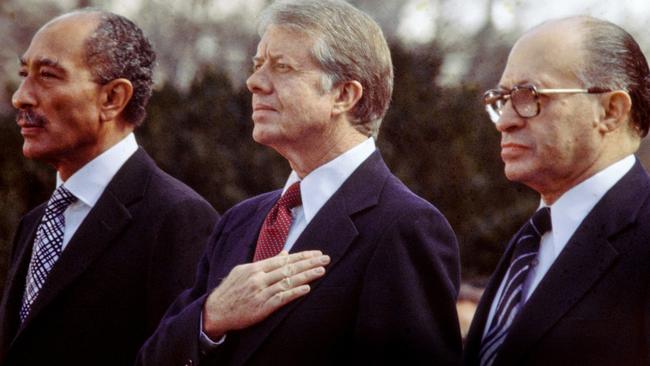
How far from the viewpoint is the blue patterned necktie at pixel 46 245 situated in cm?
443

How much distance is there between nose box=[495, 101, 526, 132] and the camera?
3.44 m

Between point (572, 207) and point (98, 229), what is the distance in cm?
188

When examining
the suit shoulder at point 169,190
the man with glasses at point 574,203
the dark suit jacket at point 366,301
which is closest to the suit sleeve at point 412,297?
the dark suit jacket at point 366,301

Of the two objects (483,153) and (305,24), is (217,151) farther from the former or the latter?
(305,24)

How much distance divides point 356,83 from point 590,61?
33.8 inches

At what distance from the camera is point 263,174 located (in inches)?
369

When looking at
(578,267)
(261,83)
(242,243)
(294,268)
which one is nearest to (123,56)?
(261,83)

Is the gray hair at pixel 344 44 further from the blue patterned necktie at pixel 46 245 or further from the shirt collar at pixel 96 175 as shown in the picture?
the blue patterned necktie at pixel 46 245

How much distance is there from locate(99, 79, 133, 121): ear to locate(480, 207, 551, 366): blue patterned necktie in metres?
1.85

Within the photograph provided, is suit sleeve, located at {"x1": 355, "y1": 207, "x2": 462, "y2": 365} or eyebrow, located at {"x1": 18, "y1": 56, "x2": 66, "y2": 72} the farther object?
eyebrow, located at {"x1": 18, "y1": 56, "x2": 66, "y2": 72}

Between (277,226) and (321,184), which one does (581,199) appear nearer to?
(321,184)

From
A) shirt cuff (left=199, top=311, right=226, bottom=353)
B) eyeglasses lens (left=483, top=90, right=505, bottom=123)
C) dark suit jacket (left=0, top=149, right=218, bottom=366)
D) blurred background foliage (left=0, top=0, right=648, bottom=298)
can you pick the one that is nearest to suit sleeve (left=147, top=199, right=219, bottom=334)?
dark suit jacket (left=0, top=149, right=218, bottom=366)

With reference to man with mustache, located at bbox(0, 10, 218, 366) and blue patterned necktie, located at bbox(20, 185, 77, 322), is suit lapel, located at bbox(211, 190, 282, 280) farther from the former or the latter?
blue patterned necktie, located at bbox(20, 185, 77, 322)

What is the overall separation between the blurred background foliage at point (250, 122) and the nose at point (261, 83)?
5.34m
